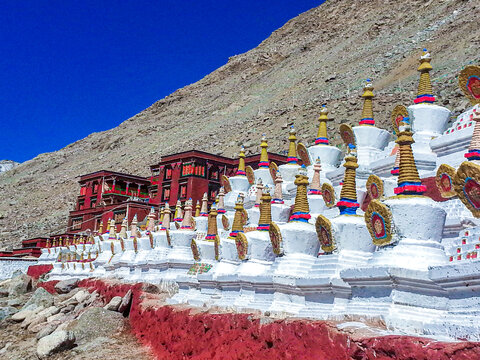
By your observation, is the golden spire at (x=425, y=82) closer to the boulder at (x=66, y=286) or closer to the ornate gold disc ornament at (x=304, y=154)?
the ornate gold disc ornament at (x=304, y=154)

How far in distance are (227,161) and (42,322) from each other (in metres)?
23.5

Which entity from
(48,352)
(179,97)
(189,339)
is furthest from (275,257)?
(179,97)

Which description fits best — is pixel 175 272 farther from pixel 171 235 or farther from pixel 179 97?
pixel 179 97

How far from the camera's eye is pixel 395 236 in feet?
23.2

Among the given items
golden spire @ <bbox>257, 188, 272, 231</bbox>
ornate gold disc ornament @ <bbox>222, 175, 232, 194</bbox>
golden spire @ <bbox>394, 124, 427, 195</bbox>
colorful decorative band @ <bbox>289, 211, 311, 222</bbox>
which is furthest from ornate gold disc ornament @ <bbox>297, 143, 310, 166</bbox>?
golden spire @ <bbox>394, 124, 427, 195</bbox>

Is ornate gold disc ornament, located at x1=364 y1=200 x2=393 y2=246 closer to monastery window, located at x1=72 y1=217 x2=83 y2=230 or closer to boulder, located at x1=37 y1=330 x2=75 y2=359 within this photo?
boulder, located at x1=37 y1=330 x2=75 y2=359

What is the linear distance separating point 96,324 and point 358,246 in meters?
8.76

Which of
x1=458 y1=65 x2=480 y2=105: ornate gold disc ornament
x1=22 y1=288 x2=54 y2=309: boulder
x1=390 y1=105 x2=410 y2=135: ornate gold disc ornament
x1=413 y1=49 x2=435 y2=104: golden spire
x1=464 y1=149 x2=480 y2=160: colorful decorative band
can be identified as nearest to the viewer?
x1=464 y1=149 x2=480 y2=160: colorful decorative band

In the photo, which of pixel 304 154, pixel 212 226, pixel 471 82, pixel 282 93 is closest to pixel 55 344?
pixel 212 226

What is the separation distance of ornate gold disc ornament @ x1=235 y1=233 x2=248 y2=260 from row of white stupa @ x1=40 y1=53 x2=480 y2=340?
0.02m

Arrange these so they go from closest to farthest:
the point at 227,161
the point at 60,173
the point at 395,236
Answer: the point at 395,236 → the point at 227,161 → the point at 60,173

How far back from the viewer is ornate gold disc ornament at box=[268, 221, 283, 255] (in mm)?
9805

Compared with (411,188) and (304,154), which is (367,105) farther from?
(411,188)

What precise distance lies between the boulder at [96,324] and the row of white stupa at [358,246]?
2.30 meters
